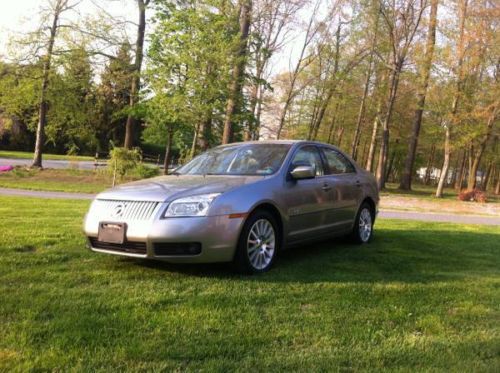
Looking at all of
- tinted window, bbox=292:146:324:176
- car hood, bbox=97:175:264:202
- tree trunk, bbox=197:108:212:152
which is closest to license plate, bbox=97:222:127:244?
car hood, bbox=97:175:264:202

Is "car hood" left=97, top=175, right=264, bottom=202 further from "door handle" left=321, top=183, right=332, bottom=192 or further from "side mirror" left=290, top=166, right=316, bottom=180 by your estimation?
"door handle" left=321, top=183, right=332, bottom=192

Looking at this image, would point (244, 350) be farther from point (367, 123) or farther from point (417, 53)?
point (367, 123)

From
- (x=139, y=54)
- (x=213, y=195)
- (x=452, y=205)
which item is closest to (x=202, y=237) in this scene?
(x=213, y=195)

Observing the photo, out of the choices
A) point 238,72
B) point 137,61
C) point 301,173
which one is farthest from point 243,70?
point 301,173

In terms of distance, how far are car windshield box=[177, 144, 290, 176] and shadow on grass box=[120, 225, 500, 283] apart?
1.16 metres

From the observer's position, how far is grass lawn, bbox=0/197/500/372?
3.13 meters

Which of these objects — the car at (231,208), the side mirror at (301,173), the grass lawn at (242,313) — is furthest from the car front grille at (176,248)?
the side mirror at (301,173)

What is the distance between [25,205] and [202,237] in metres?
7.98

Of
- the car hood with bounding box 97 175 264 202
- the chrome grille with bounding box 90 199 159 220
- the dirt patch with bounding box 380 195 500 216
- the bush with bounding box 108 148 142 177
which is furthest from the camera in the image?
the dirt patch with bounding box 380 195 500 216

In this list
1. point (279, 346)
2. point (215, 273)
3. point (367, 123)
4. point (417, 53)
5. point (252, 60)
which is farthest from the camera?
point (367, 123)

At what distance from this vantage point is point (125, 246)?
491 cm

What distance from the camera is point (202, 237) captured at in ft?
15.7

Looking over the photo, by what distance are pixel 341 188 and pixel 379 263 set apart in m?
1.23

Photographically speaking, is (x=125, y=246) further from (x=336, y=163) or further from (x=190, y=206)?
(x=336, y=163)
